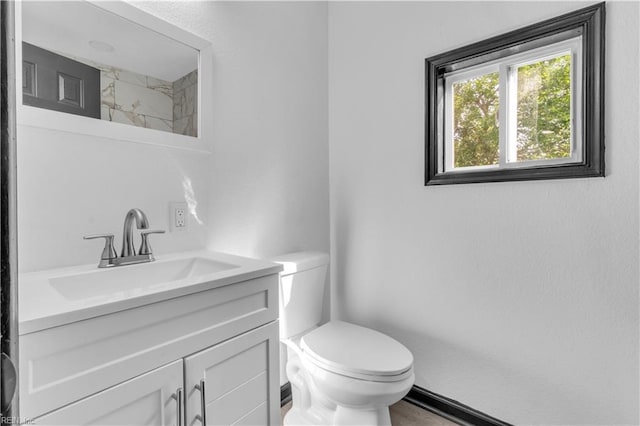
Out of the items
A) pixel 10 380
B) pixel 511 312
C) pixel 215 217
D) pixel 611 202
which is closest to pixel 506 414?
pixel 511 312

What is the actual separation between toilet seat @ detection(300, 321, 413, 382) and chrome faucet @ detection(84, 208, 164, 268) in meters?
0.73

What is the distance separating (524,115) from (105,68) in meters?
1.69

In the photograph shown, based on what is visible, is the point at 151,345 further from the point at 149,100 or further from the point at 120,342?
the point at 149,100

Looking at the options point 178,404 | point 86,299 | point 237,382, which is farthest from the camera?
point 237,382

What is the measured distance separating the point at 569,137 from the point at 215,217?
151 cm

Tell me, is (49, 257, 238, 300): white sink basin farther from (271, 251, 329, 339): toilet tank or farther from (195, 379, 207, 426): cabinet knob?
(271, 251, 329, 339): toilet tank

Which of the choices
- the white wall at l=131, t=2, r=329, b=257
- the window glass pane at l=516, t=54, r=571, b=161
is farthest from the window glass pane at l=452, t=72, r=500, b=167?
the white wall at l=131, t=2, r=329, b=257

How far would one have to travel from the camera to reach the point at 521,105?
4.90ft

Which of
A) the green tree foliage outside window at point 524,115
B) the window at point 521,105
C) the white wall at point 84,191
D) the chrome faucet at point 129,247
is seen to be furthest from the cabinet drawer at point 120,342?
the green tree foliage outside window at point 524,115

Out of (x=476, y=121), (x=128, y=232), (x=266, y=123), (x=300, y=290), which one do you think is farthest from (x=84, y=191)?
(x=476, y=121)

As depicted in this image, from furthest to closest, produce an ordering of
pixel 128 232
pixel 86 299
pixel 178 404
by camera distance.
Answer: pixel 128 232 < pixel 178 404 < pixel 86 299

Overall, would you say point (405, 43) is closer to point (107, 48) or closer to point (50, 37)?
point (107, 48)

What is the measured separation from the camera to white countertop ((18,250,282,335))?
61 centimetres

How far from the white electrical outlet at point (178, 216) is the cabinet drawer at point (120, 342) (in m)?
0.49
